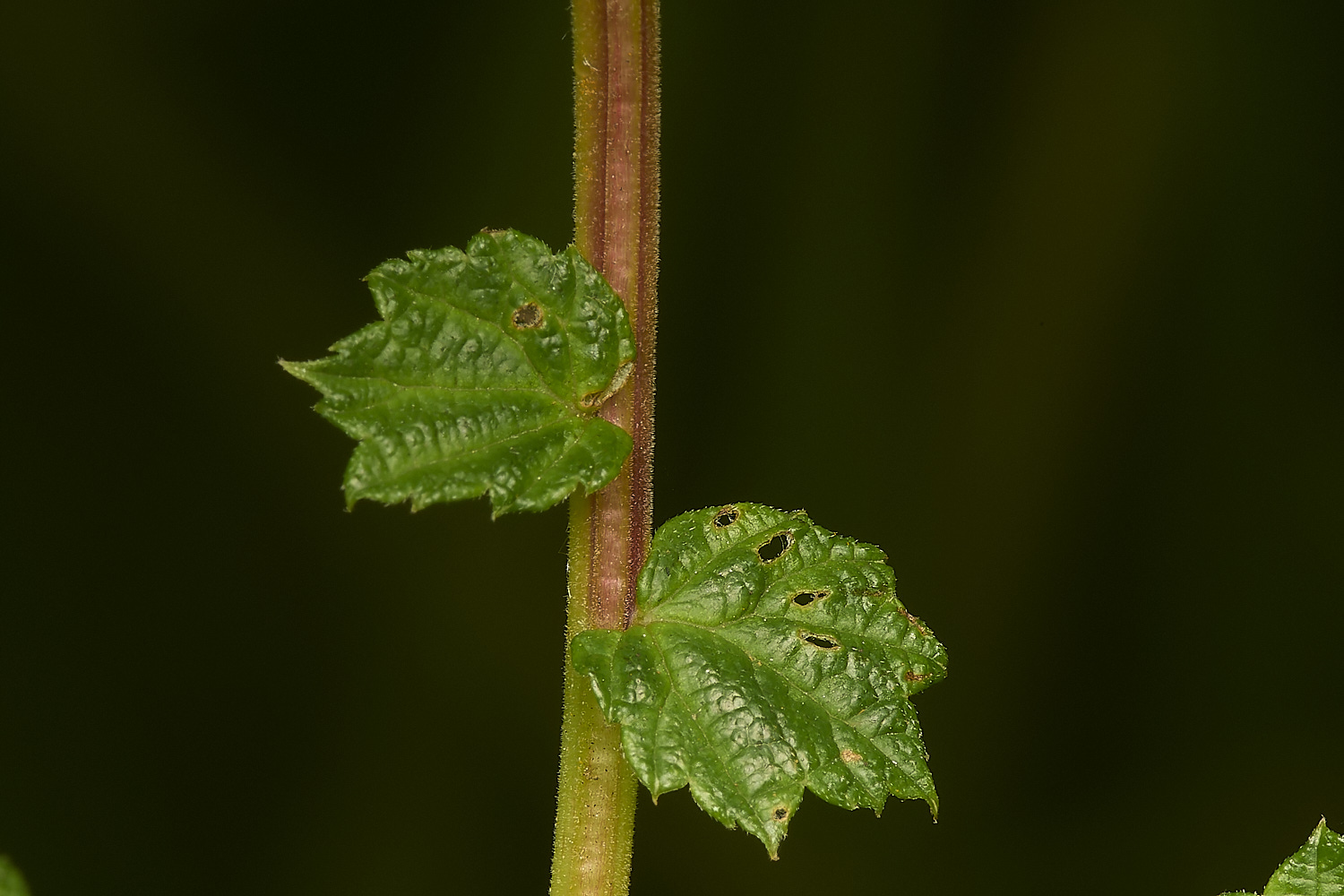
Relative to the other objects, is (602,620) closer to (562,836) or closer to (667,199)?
(562,836)

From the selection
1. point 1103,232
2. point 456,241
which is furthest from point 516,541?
point 1103,232

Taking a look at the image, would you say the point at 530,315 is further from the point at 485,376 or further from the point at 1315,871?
the point at 1315,871

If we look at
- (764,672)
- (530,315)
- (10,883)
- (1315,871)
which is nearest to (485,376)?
(530,315)

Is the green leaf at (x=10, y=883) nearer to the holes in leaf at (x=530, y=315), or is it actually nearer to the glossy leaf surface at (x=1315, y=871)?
the holes in leaf at (x=530, y=315)

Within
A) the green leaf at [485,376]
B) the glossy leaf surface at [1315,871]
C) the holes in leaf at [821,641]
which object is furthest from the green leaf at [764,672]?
the glossy leaf surface at [1315,871]

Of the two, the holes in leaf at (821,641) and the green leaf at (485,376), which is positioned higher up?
the green leaf at (485,376)
